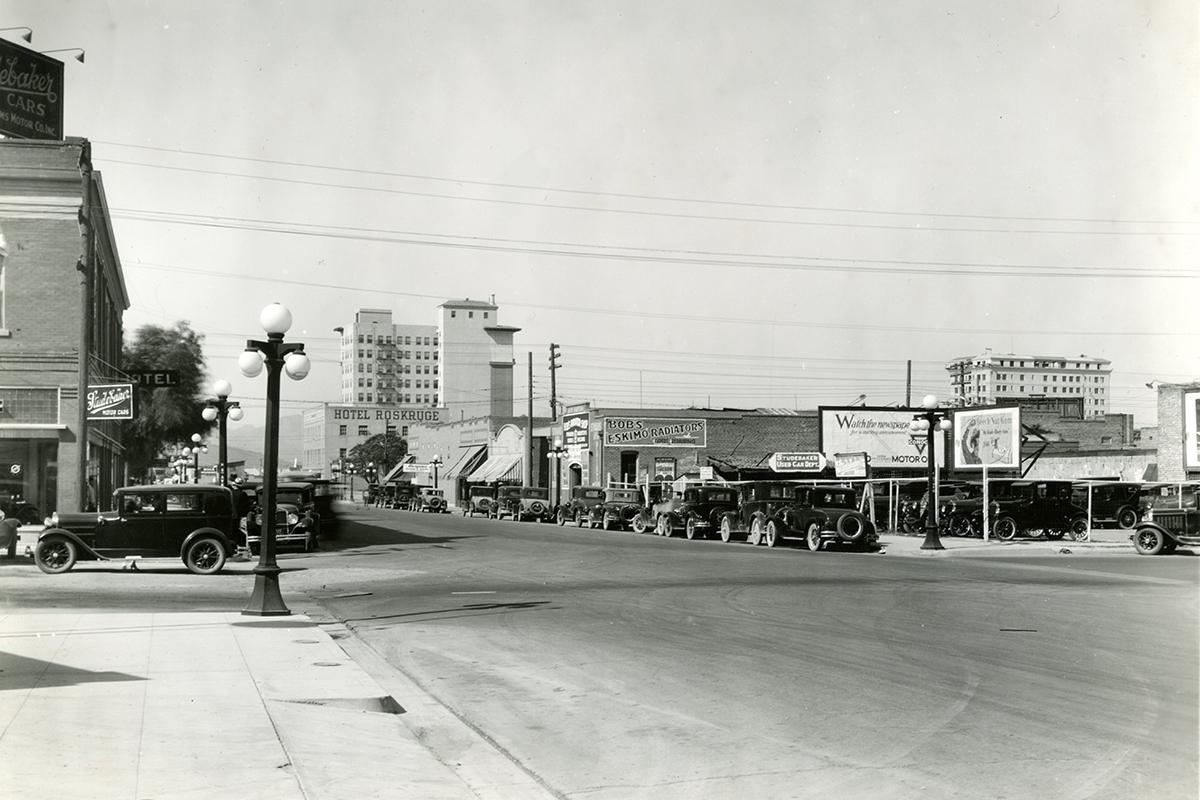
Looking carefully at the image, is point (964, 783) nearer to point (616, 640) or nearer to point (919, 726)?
point (919, 726)

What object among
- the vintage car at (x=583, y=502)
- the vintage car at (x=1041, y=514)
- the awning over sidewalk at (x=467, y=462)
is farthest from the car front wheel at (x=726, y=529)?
the awning over sidewalk at (x=467, y=462)

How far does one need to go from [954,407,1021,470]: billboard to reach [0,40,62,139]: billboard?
3116cm

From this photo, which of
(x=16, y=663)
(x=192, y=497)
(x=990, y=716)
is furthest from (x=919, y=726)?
(x=192, y=497)

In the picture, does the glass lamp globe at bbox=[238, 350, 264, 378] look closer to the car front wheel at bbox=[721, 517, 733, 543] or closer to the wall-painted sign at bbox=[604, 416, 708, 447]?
the car front wheel at bbox=[721, 517, 733, 543]

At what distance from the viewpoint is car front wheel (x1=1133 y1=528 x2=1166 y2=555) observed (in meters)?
29.6

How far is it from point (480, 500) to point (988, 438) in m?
31.8

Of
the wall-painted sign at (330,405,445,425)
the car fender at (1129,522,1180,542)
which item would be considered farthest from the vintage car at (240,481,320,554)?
the wall-painted sign at (330,405,445,425)

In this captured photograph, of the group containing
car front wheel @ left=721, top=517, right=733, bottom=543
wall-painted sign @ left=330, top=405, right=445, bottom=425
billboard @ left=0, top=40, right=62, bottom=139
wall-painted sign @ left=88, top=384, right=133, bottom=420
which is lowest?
car front wheel @ left=721, top=517, right=733, bottom=543

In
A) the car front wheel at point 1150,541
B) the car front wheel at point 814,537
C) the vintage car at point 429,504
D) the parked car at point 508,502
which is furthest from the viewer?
the vintage car at point 429,504

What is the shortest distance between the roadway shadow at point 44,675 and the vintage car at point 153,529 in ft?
36.8

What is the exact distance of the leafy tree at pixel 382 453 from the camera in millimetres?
134625

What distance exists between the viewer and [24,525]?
31.8 m

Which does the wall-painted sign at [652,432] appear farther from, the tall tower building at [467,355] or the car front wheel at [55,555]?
the tall tower building at [467,355]

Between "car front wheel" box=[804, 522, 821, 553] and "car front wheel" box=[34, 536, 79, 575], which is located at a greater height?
"car front wheel" box=[34, 536, 79, 575]
